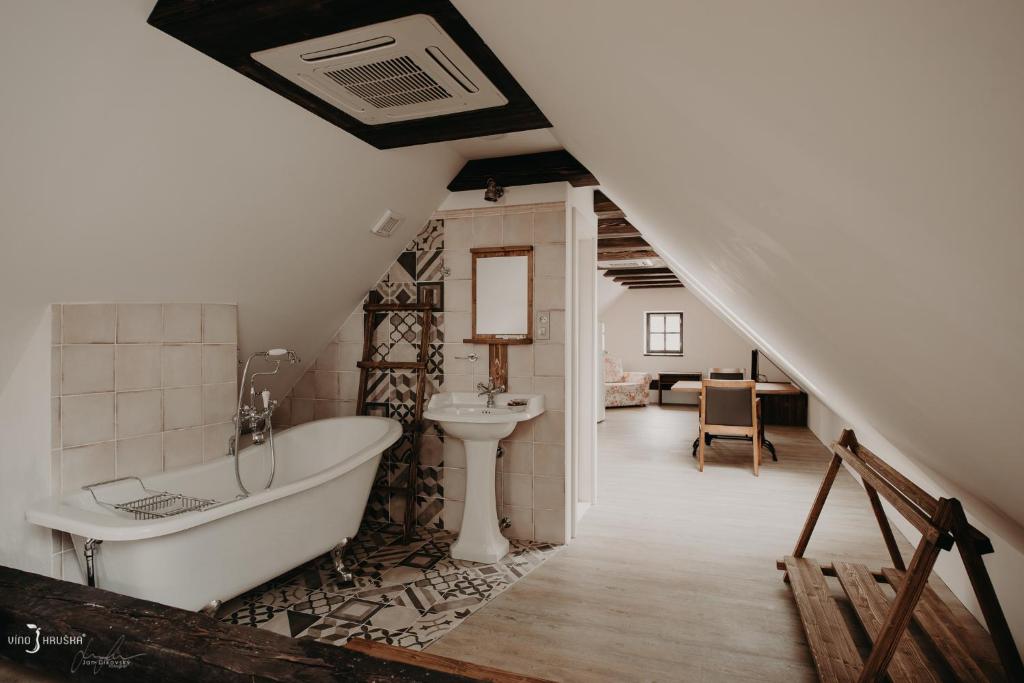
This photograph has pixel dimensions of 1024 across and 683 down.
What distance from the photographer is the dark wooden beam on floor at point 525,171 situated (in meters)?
3.54

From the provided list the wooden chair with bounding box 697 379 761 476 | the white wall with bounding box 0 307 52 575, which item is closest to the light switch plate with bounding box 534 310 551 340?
the white wall with bounding box 0 307 52 575

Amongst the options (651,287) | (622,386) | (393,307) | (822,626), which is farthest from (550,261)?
(651,287)

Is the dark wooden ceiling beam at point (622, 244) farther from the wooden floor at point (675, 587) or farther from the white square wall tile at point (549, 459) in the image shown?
the white square wall tile at point (549, 459)

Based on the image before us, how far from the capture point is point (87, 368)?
247 cm

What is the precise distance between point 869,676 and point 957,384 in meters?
1.11

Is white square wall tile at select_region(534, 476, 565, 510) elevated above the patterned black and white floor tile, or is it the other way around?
white square wall tile at select_region(534, 476, 565, 510)

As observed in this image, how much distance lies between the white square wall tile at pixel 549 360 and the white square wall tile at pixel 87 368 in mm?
2270

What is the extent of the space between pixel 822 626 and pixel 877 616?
26cm

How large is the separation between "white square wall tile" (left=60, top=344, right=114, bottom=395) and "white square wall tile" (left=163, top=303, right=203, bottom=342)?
0.31 m

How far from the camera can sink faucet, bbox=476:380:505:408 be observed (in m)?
3.60

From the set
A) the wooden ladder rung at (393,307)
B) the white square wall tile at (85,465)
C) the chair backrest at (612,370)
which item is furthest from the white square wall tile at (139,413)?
the chair backrest at (612,370)

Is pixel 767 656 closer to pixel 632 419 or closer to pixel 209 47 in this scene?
pixel 209 47

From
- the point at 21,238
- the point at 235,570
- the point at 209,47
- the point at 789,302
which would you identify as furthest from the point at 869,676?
the point at 21,238

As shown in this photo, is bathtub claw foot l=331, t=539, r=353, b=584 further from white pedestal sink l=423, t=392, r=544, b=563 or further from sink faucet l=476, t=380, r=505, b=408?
sink faucet l=476, t=380, r=505, b=408
